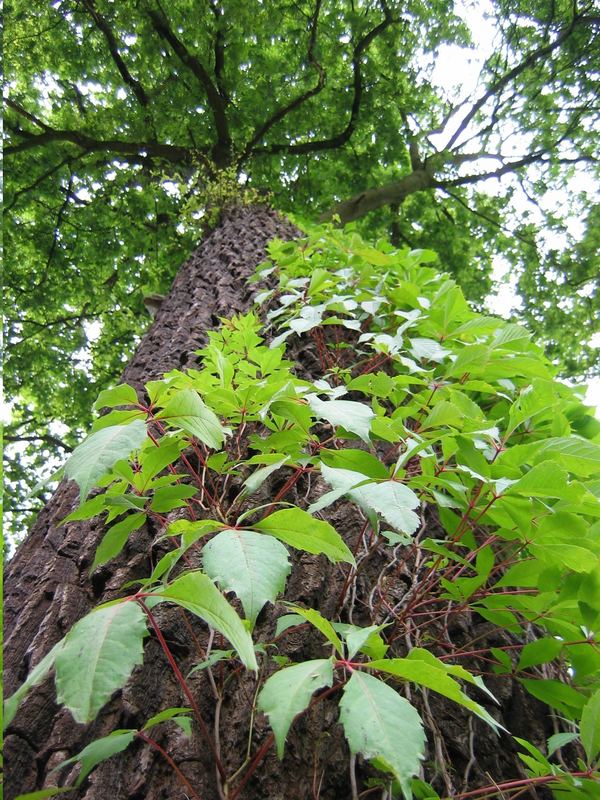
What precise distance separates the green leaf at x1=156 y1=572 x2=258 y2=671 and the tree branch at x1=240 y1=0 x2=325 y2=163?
5513 mm

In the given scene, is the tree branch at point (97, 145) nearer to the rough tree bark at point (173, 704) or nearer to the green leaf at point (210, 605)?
the rough tree bark at point (173, 704)

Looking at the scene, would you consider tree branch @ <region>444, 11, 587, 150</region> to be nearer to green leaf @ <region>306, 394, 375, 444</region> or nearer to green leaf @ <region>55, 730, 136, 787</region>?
green leaf @ <region>306, 394, 375, 444</region>

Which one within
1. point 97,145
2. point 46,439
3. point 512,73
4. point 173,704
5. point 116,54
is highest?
point 116,54

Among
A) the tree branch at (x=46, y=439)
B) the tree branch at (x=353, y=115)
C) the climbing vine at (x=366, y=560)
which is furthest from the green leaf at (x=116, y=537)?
the tree branch at (x=46, y=439)

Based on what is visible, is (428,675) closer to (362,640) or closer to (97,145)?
(362,640)

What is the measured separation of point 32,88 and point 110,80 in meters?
1.05

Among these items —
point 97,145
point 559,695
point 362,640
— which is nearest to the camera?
point 362,640

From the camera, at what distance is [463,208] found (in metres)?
6.87

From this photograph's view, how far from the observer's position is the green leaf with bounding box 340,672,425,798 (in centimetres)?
45

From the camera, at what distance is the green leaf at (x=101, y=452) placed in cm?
60

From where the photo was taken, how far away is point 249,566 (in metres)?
0.54

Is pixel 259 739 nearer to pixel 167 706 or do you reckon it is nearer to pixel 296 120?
pixel 167 706

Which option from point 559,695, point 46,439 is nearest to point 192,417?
point 559,695

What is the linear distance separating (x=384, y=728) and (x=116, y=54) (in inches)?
261
